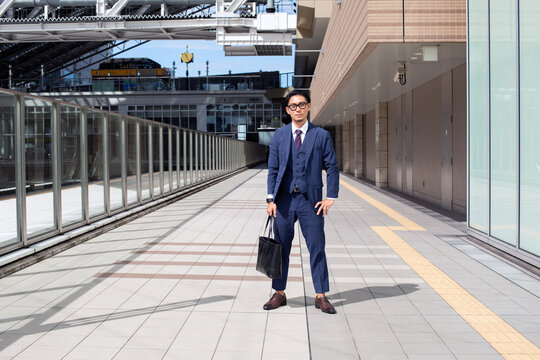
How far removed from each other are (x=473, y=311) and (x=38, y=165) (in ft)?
15.7

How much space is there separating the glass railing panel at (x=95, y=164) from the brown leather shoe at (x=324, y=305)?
484 centimetres

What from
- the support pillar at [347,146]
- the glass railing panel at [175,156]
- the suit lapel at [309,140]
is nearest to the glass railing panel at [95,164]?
the suit lapel at [309,140]

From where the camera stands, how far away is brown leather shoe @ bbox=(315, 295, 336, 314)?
423 cm

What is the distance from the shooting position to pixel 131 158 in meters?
10.5

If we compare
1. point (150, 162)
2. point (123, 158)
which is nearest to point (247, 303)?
point (123, 158)

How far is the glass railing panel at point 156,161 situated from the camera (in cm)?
1237

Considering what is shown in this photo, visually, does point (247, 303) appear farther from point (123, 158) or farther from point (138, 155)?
point (138, 155)

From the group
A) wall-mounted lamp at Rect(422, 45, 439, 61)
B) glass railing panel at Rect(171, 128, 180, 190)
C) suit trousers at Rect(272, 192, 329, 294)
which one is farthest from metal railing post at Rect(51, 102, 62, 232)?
glass railing panel at Rect(171, 128, 180, 190)

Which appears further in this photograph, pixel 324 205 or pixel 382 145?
pixel 382 145

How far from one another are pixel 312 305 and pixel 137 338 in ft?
4.67

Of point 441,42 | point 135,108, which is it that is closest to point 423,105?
point 441,42

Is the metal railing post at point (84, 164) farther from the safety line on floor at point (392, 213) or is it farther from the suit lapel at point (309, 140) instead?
the safety line on floor at point (392, 213)

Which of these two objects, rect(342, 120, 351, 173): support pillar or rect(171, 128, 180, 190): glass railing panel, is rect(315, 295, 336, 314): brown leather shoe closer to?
rect(171, 128, 180, 190): glass railing panel

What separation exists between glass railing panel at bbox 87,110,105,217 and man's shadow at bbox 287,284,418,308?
4584 mm
